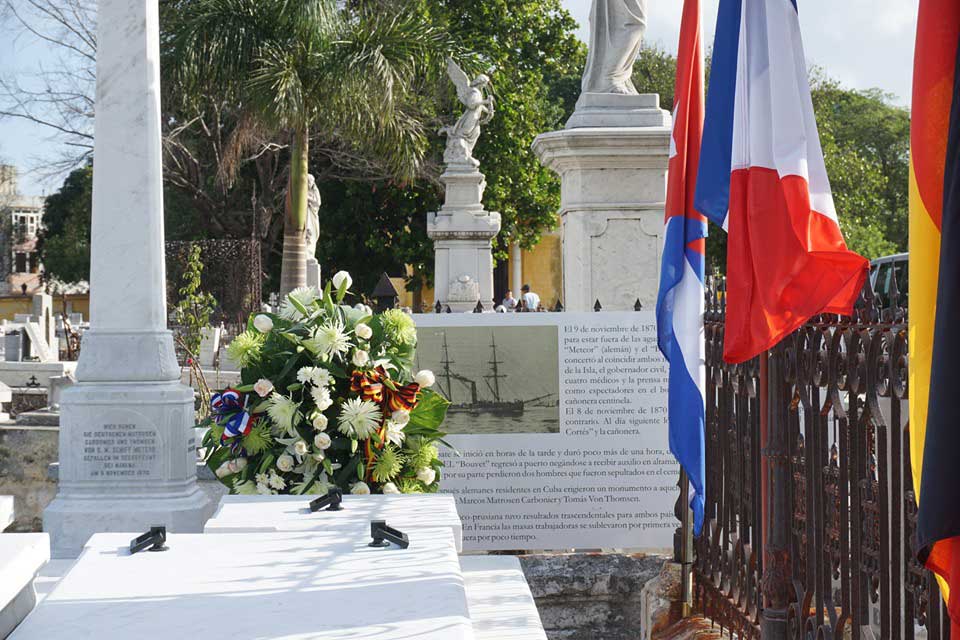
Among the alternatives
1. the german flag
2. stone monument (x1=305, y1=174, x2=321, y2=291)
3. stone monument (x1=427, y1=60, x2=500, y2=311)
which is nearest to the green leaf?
the german flag

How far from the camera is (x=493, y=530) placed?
21.6ft

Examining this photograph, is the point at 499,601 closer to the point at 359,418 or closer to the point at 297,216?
the point at 359,418

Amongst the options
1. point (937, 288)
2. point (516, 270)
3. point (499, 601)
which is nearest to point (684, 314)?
point (499, 601)

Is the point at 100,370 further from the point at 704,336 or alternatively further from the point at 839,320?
the point at 839,320

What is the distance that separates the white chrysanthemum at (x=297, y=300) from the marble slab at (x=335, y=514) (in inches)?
54.2

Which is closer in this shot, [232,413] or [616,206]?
[232,413]

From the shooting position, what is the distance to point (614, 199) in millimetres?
7332

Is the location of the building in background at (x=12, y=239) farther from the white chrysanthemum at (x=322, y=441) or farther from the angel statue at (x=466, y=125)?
the white chrysanthemum at (x=322, y=441)

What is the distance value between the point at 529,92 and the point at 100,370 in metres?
24.8

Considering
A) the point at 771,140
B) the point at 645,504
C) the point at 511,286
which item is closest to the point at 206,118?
the point at 511,286

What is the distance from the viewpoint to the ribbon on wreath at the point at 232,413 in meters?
5.49

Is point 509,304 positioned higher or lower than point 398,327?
lower

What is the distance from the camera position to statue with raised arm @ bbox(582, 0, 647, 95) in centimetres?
766

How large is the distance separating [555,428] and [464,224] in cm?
1744
